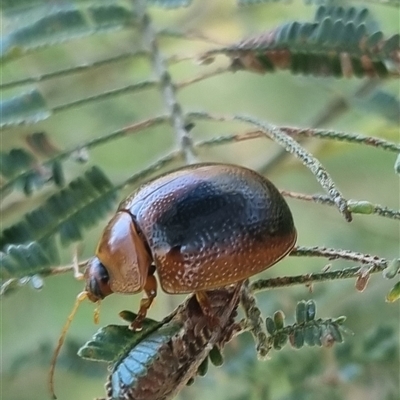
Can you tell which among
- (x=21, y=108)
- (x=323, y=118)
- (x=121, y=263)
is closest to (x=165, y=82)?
(x=21, y=108)

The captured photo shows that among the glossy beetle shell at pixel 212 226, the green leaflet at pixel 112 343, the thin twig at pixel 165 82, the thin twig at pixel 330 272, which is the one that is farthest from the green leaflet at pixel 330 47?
the green leaflet at pixel 112 343

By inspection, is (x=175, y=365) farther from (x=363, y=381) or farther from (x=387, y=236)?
(x=387, y=236)

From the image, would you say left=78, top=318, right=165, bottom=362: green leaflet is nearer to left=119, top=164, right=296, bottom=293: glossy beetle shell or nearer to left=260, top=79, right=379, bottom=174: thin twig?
left=119, top=164, right=296, bottom=293: glossy beetle shell

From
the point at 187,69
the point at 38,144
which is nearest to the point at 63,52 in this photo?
the point at 187,69

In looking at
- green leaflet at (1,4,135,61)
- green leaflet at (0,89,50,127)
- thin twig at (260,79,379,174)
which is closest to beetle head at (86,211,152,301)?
green leaflet at (0,89,50,127)

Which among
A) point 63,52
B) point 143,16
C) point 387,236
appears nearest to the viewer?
point 143,16

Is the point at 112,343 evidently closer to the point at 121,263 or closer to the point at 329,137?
the point at 121,263
